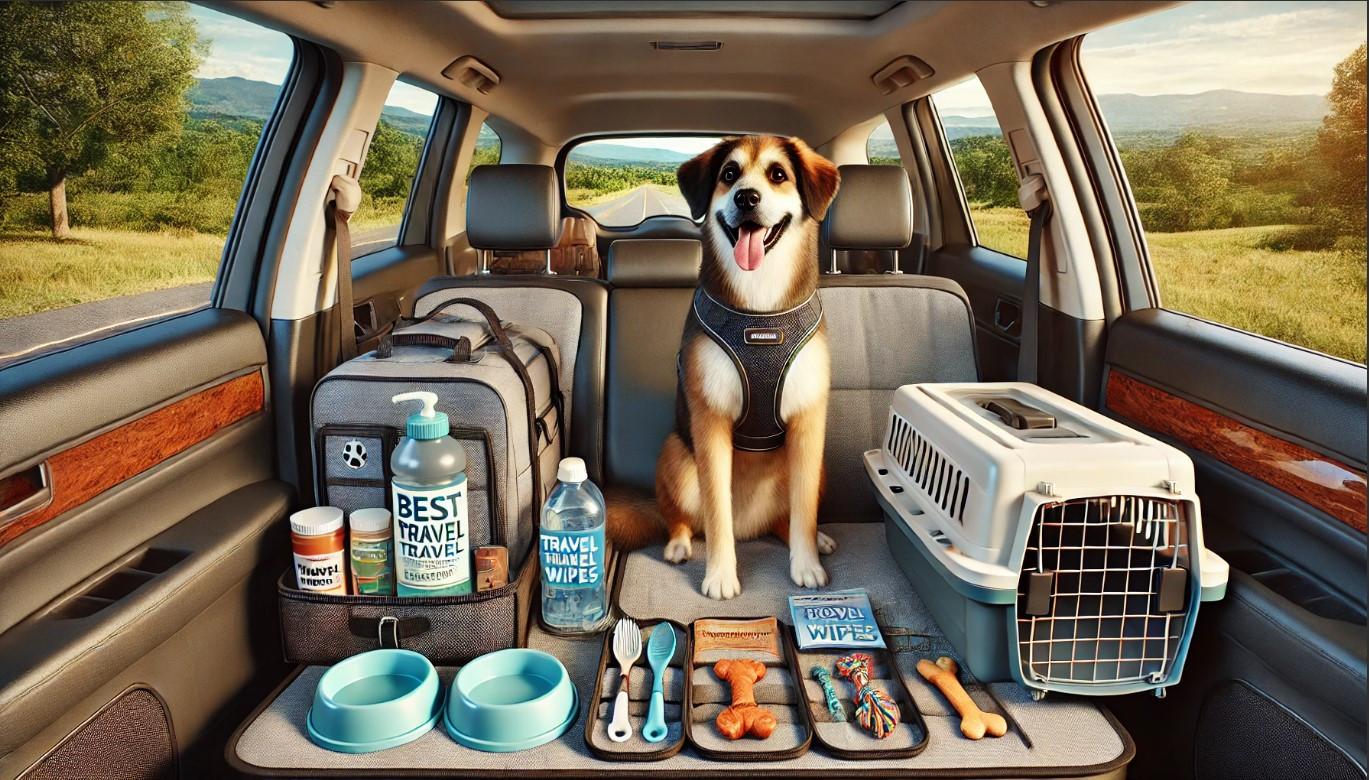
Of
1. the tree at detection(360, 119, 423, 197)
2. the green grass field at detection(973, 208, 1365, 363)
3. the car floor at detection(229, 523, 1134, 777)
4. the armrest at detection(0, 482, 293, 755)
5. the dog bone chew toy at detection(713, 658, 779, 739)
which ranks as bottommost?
the car floor at detection(229, 523, 1134, 777)

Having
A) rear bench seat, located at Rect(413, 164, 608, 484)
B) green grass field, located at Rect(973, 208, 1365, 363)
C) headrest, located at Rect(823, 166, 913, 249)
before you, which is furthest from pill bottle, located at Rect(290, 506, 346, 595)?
green grass field, located at Rect(973, 208, 1365, 363)

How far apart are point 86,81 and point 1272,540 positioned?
296 cm

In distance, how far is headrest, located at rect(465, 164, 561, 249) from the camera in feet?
9.07

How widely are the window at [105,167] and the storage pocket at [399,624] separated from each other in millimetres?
851

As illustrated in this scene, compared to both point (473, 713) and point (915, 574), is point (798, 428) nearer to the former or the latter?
point (915, 574)

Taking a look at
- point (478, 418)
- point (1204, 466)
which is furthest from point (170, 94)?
point (1204, 466)

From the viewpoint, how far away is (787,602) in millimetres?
A: 2119

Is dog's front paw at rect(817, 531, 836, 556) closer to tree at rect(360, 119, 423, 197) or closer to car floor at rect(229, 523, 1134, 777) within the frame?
car floor at rect(229, 523, 1134, 777)

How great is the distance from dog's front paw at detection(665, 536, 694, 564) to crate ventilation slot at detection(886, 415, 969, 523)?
0.66 meters

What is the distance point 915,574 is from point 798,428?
19.8 inches

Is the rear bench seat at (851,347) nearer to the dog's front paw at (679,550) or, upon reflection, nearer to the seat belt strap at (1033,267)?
the seat belt strap at (1033,267)

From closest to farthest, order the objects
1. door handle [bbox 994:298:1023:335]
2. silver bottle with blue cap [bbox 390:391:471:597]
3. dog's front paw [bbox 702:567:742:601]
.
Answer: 1. silver bottle with blue cap [bbox 390:391:471:597]
2. dog's front paw [bbox 702:567:742:601]
3. door handle [bbox 994:298:1023:335]

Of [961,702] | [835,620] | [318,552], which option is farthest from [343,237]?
[961,702]

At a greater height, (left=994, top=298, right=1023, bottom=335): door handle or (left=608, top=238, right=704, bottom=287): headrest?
(left=608, top=238, right=704, bottom=287): headrest
